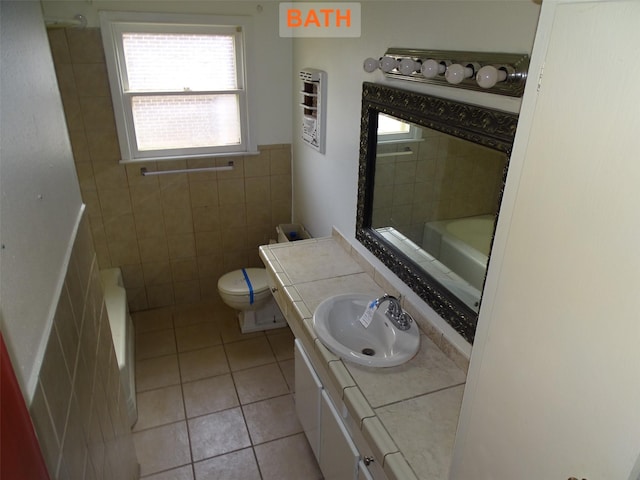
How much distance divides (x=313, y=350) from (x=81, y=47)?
2.28 m

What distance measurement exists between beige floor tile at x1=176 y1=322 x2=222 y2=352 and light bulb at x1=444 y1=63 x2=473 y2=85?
2.49 m

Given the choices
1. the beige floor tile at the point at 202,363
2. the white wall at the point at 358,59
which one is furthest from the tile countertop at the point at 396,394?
Answer: the beige floor tile at the point at 202,363

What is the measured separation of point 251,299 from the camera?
318cm

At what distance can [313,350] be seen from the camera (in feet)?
6.51

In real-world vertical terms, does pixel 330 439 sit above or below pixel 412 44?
below

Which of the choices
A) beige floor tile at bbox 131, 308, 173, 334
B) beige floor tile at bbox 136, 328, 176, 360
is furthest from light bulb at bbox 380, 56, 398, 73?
beige floor tile at bbox 131, 308, 173, 334

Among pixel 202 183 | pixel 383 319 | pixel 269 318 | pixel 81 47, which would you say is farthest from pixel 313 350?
pixel 81 47

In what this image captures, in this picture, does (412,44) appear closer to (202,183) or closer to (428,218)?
(428,218)

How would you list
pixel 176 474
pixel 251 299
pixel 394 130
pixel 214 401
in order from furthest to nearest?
pixel 251 299
pixel 214 401
pixel 176 474
pixel 394 130

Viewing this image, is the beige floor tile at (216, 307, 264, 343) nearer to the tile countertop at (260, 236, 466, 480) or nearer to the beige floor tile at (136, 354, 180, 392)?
the beige floor tile at (136, 354, 180, 392)

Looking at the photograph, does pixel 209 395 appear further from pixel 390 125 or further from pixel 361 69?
pixel 361 69

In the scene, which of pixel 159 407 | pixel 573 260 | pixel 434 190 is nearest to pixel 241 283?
pixel 159 407

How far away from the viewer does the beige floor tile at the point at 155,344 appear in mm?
3172

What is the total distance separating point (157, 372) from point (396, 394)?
192 centimetres
